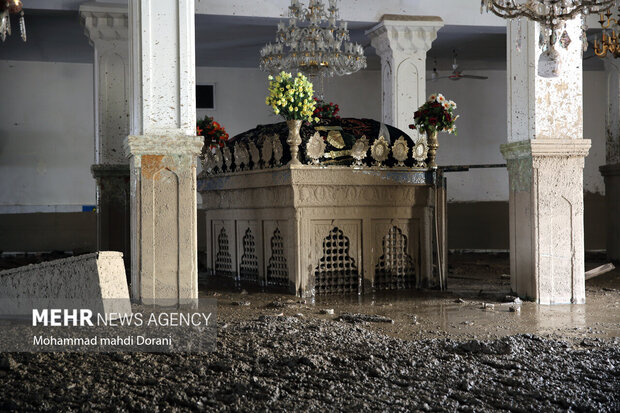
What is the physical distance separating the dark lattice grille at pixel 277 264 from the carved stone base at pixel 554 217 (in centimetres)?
294

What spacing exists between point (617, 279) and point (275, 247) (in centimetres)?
512

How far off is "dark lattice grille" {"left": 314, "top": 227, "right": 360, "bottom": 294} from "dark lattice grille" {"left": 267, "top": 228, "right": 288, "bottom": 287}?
18.7 inches

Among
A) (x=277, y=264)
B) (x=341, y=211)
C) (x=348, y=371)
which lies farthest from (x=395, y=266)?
(x=348, y=371)

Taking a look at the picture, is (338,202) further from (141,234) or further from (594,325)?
(594,325)

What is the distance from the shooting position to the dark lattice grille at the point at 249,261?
979cm

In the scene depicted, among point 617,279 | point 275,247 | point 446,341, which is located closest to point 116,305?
point 446,341

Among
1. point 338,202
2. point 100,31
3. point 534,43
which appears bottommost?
point 338,202

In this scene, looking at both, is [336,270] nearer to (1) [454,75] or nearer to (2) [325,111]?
(2) [325,111]

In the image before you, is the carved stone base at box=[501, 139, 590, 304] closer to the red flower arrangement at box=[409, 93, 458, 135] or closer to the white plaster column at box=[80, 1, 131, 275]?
the red flower arrangement at box=[409, 93, 458, 135]

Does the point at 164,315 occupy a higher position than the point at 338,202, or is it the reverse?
the point at 338,202

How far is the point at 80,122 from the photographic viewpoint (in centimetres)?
1548

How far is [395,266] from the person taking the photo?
30.6 ft

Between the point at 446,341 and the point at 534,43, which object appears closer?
the point at 446,341

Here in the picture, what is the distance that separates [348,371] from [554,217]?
167 inches
